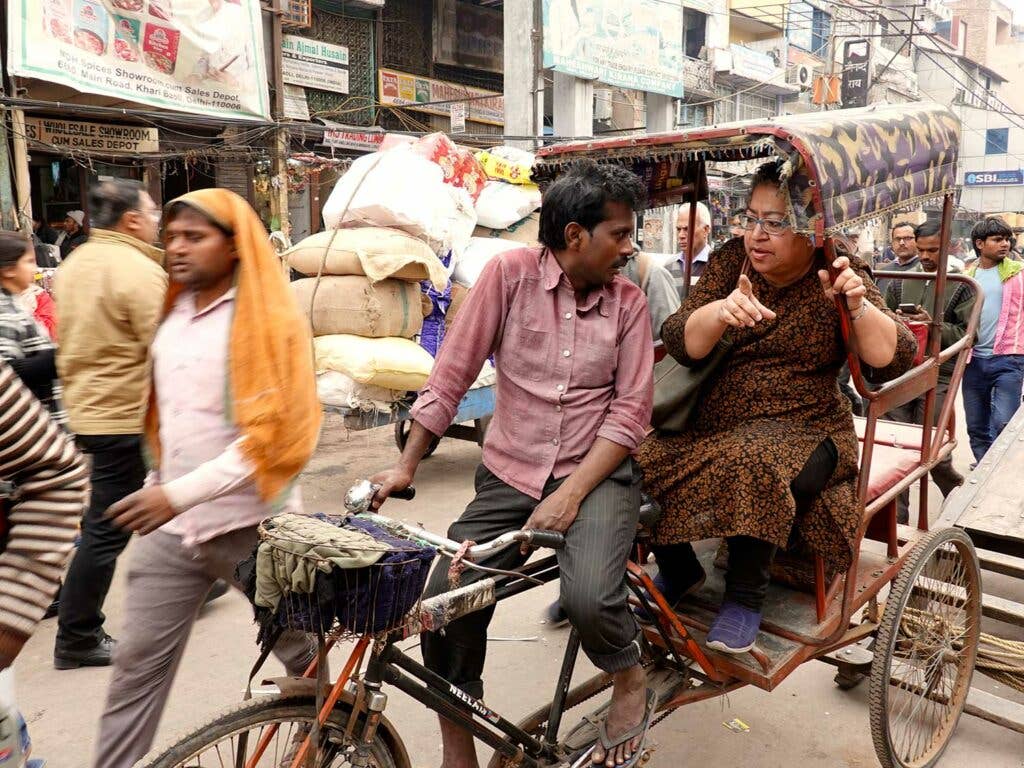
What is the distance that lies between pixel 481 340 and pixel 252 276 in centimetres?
66

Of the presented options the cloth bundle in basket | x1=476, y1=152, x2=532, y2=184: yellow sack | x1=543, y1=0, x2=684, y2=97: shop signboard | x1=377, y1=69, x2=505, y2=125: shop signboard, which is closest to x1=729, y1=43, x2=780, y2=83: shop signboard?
x1=377, y1=69, x2=505, y2=125: shop signboard

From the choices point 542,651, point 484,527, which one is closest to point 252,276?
point 484,527

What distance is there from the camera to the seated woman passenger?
7.91 feet

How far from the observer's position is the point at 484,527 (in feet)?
7.76

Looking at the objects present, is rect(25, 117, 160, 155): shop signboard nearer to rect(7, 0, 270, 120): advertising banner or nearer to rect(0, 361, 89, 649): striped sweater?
rect(7, 0, 270, 120): advertising banner

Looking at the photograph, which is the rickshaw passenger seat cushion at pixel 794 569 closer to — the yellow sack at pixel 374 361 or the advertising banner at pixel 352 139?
the yellow sack at pixel 374 361

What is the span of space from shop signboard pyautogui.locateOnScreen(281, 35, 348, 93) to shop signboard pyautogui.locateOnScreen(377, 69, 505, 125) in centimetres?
107

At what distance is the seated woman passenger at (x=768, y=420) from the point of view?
2.41 meters

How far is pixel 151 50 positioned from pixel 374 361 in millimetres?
6134

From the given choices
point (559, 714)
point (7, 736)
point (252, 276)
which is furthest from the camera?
point (559, 714)

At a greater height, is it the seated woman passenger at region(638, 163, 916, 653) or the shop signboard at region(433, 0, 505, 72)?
the shop signboard at region(433, 0, 505, 72)

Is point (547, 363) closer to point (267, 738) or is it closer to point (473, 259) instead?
point (267, 738)

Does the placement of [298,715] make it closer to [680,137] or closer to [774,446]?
[774,446]

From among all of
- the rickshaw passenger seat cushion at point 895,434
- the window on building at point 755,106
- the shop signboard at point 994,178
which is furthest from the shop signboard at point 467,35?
the shop signboard at point 994,178
